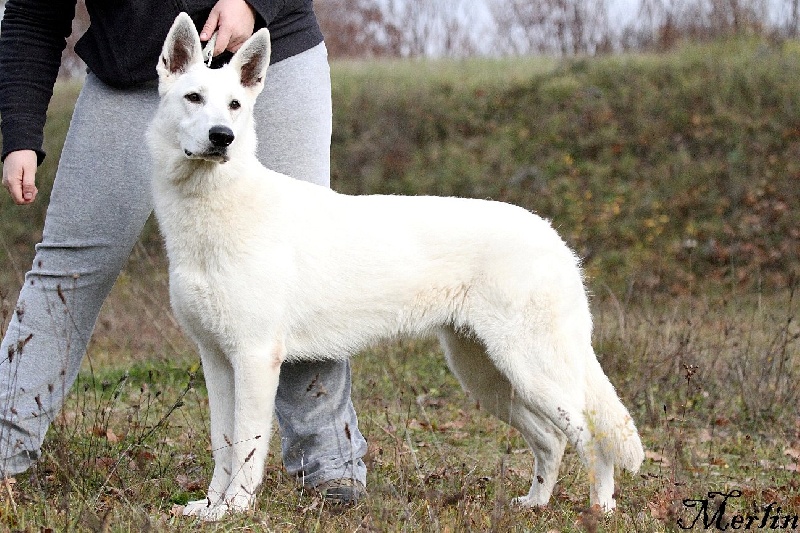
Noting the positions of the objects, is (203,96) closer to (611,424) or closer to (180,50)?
(180,50)

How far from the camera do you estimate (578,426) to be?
3.60m

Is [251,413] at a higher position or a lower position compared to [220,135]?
lower

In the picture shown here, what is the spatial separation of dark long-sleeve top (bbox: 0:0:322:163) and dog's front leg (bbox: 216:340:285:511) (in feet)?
3.70

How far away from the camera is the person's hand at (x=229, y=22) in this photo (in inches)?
134

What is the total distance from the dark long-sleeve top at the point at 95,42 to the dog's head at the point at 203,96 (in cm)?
16

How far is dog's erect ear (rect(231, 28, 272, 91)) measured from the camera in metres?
3.35

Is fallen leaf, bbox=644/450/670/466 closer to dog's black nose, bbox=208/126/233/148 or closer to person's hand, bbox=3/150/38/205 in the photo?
dog's black nose, bbox=208/126/233/148

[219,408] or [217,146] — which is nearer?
[217,146]

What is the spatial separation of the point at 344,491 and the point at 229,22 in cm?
184

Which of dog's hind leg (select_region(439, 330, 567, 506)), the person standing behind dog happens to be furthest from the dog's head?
dog's hind leg (select_region(439, 330, 567, 506))

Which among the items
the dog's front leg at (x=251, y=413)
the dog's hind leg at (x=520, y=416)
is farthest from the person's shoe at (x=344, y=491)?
the dog's hind leg at (x=520, y=416)

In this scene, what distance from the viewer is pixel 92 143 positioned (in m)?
3.54

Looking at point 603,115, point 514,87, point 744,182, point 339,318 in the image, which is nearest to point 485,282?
point 339,318

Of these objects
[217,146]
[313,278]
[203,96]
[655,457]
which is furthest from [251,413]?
[655,457]
